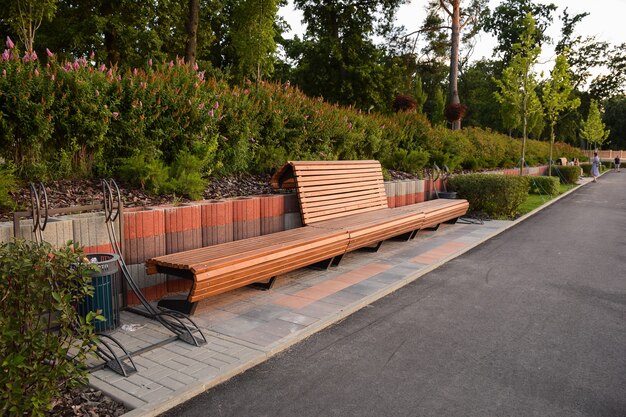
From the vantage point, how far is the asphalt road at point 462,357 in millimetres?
3113

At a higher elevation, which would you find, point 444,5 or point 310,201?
point 444,5

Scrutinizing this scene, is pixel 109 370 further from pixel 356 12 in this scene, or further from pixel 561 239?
pixel 356 12

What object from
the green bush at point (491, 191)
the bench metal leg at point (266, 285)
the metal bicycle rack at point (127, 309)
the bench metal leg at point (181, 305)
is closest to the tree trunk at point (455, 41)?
the green bush at point (491, 191)

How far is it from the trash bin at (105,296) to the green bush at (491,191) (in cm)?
934

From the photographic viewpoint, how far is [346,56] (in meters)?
28.1

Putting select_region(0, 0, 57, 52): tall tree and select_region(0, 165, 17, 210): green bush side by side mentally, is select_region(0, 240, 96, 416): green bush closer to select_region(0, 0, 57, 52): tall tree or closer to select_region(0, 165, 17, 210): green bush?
select_region(0, 165, 17, 210): green bush

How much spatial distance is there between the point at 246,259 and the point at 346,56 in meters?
25.2

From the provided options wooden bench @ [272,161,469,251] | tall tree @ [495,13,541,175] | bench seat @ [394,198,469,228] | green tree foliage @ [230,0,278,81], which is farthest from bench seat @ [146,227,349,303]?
tall tree @ [495,13,541,175]

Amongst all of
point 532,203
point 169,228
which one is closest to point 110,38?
point 532,203

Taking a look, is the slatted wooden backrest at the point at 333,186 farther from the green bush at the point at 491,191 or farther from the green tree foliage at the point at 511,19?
the green tree foliage at the point at 511,19

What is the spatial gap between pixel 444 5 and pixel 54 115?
69.7 feet

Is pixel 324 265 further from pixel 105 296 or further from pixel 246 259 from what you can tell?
pixel 105 296

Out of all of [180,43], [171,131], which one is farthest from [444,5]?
[171,131]

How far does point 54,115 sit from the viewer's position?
5320 millimetres
